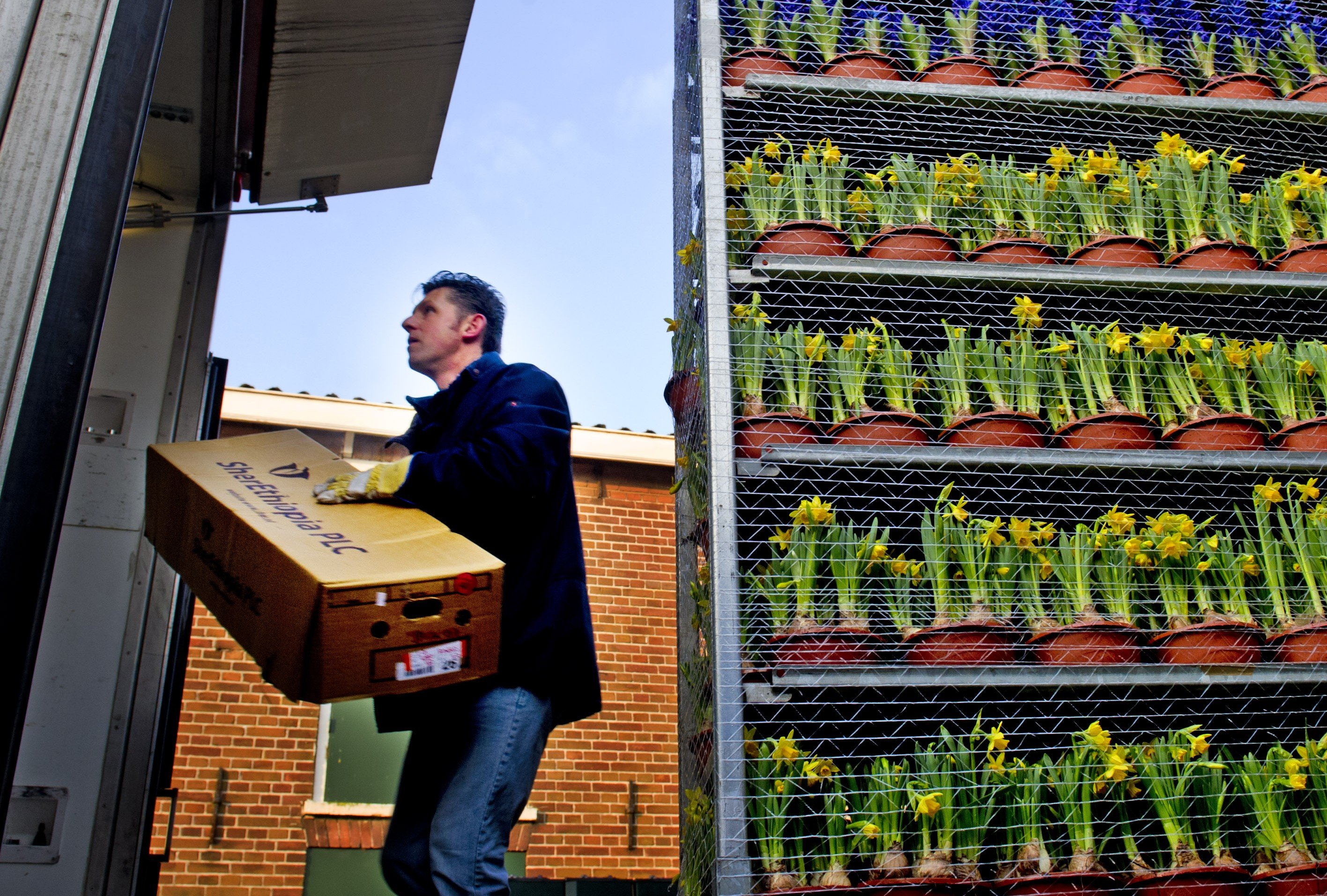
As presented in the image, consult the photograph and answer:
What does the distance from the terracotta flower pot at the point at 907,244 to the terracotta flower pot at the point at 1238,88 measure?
1204mm

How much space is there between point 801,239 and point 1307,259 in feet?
5.21

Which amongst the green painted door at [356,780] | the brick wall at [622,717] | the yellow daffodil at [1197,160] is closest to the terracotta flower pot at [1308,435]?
the yellow daffodil at [1197,160]

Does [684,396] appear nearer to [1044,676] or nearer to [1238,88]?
[1044,676]

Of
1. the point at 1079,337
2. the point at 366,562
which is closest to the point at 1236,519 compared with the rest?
the point at 1079,337

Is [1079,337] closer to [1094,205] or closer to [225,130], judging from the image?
[1094,205]

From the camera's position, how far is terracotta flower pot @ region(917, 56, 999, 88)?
130 inches

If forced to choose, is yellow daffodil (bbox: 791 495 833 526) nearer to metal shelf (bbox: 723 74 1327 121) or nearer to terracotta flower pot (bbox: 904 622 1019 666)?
terracotta flower pot (bbox: 904 622 1019 666)

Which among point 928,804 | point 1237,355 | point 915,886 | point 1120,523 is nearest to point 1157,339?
point 1237,355

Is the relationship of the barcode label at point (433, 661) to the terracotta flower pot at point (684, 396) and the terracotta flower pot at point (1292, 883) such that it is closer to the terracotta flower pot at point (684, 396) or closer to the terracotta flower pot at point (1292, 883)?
the terracotta flower pot at point (684, 396)

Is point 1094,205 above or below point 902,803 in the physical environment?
above

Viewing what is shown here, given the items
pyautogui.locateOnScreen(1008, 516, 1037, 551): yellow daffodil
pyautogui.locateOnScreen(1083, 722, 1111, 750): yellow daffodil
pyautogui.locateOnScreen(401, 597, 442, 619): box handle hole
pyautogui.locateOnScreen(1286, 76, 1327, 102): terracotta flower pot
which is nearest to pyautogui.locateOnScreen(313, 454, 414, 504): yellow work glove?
pyautogui.locateOnScreen(401, 597, 442, 619): box handle hole

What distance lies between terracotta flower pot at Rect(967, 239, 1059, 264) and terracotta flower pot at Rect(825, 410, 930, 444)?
609 mm

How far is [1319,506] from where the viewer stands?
2.91 metres

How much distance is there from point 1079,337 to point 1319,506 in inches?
31.4
